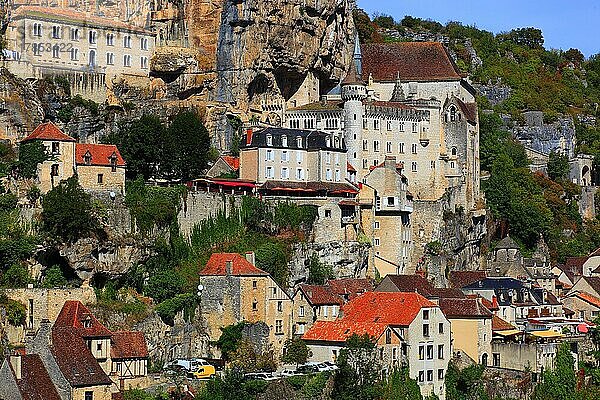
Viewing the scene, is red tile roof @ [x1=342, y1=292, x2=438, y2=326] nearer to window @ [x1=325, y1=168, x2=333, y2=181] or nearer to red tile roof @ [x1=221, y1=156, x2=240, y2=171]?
window @ [x1=325, y1=168, x2=333, y2=181]

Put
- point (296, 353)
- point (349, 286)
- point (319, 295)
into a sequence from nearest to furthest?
point (296, 353), point (319, 295), point (349, 286)

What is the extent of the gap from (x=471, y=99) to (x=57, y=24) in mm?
30682

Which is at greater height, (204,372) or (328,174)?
(328,174)

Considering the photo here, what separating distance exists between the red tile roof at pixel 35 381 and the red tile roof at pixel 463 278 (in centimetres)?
3216

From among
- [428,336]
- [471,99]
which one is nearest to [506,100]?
[471,99]

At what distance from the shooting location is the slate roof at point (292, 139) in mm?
76562

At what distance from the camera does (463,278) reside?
267 feet

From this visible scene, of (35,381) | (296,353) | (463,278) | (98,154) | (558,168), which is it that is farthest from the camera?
(558,168)

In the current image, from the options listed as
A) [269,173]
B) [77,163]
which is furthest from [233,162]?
[77,163]

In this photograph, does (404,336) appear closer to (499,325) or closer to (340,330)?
(340,330)

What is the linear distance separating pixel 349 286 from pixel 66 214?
54.1 feet

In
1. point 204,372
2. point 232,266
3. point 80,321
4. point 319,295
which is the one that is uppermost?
point 232,266

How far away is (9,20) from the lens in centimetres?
7875

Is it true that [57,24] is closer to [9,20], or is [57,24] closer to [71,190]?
[9,20]
